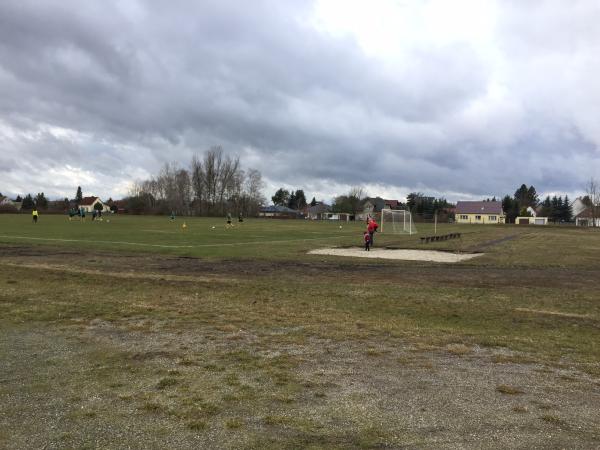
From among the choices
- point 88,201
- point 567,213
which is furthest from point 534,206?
point 88,201

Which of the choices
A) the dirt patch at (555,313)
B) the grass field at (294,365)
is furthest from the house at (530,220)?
the dirt patch at (555,313)

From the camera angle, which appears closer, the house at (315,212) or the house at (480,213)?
the house at (480,213)

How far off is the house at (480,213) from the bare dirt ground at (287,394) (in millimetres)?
126470

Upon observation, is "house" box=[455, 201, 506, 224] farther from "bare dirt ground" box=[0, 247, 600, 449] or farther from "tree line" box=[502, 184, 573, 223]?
"bare dirt ground" box=[0, 247, 600, 449]

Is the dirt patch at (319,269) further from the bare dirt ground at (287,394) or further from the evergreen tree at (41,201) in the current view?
the evergreen tree at (41,201)

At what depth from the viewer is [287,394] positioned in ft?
15.7

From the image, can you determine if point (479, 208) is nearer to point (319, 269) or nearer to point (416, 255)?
point (416, 255)

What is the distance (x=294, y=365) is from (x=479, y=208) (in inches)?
5241

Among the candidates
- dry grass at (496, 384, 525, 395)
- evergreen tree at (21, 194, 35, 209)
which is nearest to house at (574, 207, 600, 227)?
dry grass at (496, 384, 525, 395)

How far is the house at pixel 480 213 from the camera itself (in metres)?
126

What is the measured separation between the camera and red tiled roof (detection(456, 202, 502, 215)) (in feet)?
417

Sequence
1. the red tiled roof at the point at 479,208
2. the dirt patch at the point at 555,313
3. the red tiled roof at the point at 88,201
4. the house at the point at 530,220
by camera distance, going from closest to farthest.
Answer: the dirt patch at the point at 555,313 → the house at the point at 530,220 → the red tiled roof at the point at 479,208 → the red tiled roof at the point at 88,201

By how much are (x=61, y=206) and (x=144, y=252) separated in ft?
440

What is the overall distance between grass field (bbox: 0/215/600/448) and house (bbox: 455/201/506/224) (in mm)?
121770
